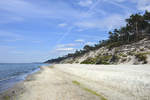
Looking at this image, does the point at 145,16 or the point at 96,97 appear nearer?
the point at 96,97

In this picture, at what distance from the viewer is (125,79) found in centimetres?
1088

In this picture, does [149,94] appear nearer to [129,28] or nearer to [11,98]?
[11,98]

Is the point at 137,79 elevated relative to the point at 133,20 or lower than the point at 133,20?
lower

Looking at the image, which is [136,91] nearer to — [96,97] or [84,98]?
[96,97]

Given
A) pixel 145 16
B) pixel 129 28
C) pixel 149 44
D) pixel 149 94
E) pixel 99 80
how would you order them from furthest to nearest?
pixel 129 28 < pixel 145 16 < pixel 149 44 < pixel 99 80 < pixel 149 94

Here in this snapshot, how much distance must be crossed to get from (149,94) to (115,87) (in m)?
3.22

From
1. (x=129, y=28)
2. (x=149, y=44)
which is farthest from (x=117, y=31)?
(x=149, y=44)

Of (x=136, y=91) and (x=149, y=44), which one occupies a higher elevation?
(x=149, y=44)

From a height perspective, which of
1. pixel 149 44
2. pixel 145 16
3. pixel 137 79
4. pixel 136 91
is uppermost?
pixel 145 16

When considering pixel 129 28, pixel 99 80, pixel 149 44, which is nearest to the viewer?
pixel 99 80

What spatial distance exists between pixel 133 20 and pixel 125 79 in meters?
69.7

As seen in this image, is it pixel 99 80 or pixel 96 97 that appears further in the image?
pixel 99 80

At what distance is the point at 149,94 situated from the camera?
26.1ft

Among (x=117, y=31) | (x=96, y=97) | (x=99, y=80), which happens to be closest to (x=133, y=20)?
(x=117, y=31)
